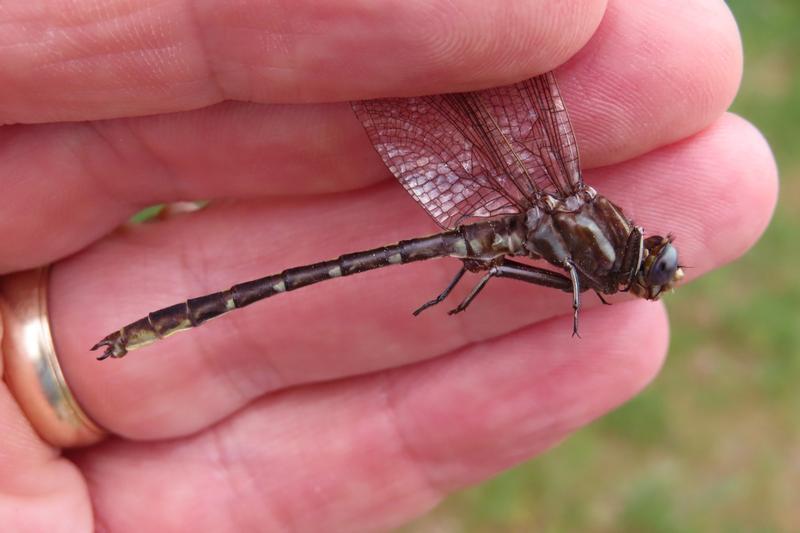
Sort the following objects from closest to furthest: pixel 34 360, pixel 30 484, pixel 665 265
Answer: pixel 665 265 → pixel 30 484 → pixel 34 360

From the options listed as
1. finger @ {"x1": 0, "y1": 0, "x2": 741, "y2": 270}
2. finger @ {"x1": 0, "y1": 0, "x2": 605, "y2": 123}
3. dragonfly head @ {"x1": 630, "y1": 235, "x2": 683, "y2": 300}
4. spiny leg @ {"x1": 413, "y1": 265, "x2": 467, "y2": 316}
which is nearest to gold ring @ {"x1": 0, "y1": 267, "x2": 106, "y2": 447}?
finger @ {"x1": 0, "y1": 0, "x2": 741, "y2": 270}

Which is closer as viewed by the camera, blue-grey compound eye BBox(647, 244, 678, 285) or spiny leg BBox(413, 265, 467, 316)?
blue-grey compound eye BBox(647, 244, 678, 285)

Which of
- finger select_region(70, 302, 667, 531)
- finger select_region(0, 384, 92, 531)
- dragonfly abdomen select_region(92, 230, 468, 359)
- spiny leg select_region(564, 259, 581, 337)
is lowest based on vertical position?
finger select_region(70, 302, 667, 531)

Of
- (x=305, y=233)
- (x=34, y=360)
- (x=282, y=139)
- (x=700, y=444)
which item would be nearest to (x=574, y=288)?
(x=305, y=233)

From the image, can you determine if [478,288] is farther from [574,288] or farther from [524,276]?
[574,288]

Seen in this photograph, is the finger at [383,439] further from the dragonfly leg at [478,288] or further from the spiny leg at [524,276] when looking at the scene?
the dragonfly leg at [478,288]

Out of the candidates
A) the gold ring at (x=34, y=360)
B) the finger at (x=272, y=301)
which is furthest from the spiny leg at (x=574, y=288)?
the gold ring at (x=34, y=360)

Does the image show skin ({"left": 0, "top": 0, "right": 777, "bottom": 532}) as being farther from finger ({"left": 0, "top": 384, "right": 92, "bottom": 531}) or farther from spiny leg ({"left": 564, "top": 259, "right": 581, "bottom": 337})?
spiny leg ({"left": 564, "top": 259, "right": 581, "bottom": 337})
